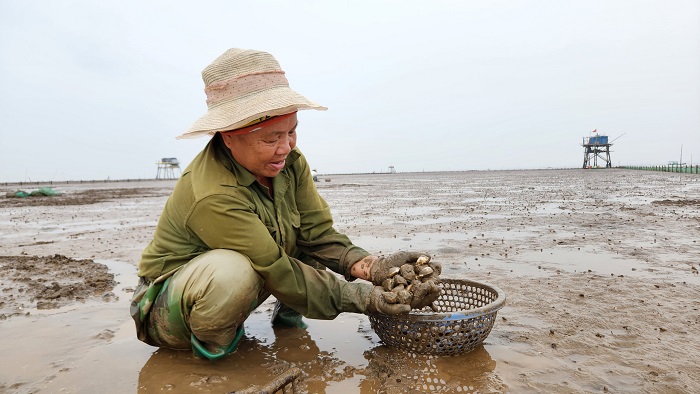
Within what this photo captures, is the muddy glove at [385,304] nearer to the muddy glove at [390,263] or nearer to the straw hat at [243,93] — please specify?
the muddy glove at [390,263]

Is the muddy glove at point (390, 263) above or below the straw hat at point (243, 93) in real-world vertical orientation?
below

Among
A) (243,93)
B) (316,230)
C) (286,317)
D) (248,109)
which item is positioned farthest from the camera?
(286,317)

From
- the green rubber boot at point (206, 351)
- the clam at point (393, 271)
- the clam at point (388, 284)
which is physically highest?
the clam at point (393, 271)

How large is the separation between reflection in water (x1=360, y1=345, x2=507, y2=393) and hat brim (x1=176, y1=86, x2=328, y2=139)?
133cm

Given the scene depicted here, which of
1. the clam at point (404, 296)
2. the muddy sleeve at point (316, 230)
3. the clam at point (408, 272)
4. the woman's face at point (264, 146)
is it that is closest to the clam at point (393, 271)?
the clam at point (408, 272)

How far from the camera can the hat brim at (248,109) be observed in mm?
2090

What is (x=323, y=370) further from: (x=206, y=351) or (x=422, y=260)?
(x=422, y=260)

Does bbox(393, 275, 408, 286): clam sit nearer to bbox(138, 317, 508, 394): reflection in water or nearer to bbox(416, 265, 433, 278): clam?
bbox(416, 265, 433, 278): clam

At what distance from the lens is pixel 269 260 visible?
7.09ft

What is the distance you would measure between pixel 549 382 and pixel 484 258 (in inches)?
117

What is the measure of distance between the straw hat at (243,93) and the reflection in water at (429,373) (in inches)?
52.8

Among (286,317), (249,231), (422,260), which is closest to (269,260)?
(249,231)

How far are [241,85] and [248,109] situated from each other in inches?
7.5

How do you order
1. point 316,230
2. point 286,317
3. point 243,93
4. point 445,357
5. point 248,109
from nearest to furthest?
point 248,109 < point 243,93 < point 445,357 < point 316,230 < point 286,317
